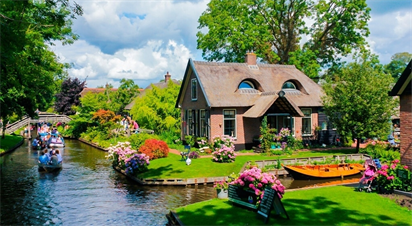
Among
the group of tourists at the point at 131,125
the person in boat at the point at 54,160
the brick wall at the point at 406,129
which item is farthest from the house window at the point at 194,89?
the brick wall at the point at 406,129

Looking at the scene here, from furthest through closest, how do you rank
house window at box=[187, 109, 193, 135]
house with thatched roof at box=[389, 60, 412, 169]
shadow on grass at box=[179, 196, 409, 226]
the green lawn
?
house window at box=[187, 109, 193, 135] → the green lawn → house with thatched roof at box=[389, 60, 412, 169] → shadow on grass at box=[179, 196, 409, 226]

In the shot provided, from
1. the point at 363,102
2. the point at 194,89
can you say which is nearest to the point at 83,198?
the point at 194,89

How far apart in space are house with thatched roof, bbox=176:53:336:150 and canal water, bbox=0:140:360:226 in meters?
9.04

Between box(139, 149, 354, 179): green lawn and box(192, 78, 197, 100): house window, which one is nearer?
box(139, 149, 354, 179): green lawn

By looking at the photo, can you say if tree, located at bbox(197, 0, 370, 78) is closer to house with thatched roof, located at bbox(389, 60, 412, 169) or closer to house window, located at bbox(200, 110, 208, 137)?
house window, located at bbox(200, 110, 208, 137)

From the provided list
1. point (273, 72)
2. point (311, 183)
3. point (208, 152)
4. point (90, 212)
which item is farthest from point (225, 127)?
point (90, 212)

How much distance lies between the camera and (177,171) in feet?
70.1

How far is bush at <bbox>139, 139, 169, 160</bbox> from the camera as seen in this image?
25.4m

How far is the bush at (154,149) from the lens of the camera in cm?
2539

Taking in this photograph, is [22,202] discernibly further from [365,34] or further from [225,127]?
[365,34]

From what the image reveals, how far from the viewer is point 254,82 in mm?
31703

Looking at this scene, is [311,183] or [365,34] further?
[365,34]

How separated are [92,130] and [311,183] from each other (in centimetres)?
3231

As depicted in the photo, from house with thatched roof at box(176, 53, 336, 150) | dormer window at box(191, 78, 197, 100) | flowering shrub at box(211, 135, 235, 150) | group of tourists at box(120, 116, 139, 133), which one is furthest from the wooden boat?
group of tourists at box(120, 116, 139, 133)
